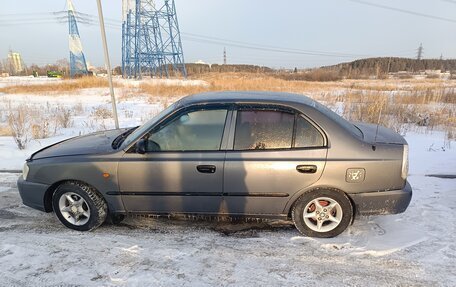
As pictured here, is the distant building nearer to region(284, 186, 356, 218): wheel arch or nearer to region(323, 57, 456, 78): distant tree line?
region(323, 57, 456, 78): distant tree line

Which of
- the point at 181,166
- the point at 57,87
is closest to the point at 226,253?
the point at 181,166

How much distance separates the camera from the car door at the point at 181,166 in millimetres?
3336

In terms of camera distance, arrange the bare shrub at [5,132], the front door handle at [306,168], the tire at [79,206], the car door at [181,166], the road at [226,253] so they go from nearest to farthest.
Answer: the road at [226,253]
the front door handle at [306,168]
the car door at [181,166]
the tire at [79,206]
the bare shrub at [5,132]

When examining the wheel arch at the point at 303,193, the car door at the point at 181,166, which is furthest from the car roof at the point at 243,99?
the wheel arch at the point at 303,193

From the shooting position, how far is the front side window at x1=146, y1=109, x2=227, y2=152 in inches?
134

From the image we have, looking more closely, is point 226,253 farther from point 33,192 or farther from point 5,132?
point 5,132

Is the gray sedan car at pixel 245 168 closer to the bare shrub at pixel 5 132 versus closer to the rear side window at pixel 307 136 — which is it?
the rear side window at pixel 307 136

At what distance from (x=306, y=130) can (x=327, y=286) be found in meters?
1.53

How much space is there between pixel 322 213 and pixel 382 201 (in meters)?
0.64

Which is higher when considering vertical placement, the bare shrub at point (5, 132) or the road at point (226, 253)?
the road at point (226, 253)

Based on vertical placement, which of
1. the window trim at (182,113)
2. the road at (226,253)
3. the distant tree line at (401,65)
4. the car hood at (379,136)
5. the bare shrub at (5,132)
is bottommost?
the bare shrub at (5,132)

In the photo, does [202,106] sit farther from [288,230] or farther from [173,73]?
[173,73]

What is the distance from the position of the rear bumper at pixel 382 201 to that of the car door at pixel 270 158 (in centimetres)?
56

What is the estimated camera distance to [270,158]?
3260 millimetres
